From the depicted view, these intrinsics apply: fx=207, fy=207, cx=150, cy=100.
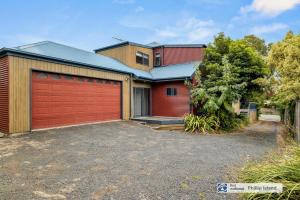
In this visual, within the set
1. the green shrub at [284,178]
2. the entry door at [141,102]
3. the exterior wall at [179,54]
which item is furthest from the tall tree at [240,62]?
the green shrub at [284,178]

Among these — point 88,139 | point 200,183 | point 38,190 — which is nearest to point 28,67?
point 88,139

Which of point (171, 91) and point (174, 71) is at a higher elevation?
point (174, 71)

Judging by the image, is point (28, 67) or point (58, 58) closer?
point (28, 67)

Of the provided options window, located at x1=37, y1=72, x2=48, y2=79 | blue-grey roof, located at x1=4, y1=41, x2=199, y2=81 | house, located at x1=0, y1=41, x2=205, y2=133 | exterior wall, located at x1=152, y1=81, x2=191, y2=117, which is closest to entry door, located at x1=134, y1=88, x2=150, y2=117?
house, located at x1=0, y1=41, x2=205, y2=133

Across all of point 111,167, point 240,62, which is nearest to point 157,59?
point 240,62

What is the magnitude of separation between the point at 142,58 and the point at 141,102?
4.40 metres

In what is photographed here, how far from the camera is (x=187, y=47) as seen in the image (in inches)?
691

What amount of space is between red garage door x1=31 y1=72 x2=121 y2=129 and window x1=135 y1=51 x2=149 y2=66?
184 inches

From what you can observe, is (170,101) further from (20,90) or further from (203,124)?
(20,90)

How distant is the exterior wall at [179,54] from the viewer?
680 inches

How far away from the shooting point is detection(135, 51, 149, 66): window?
57.5 ft

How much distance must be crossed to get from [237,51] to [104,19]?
11643 millimetres

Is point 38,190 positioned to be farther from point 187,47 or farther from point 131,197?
point 187,47

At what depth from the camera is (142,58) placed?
18047 millimetres
